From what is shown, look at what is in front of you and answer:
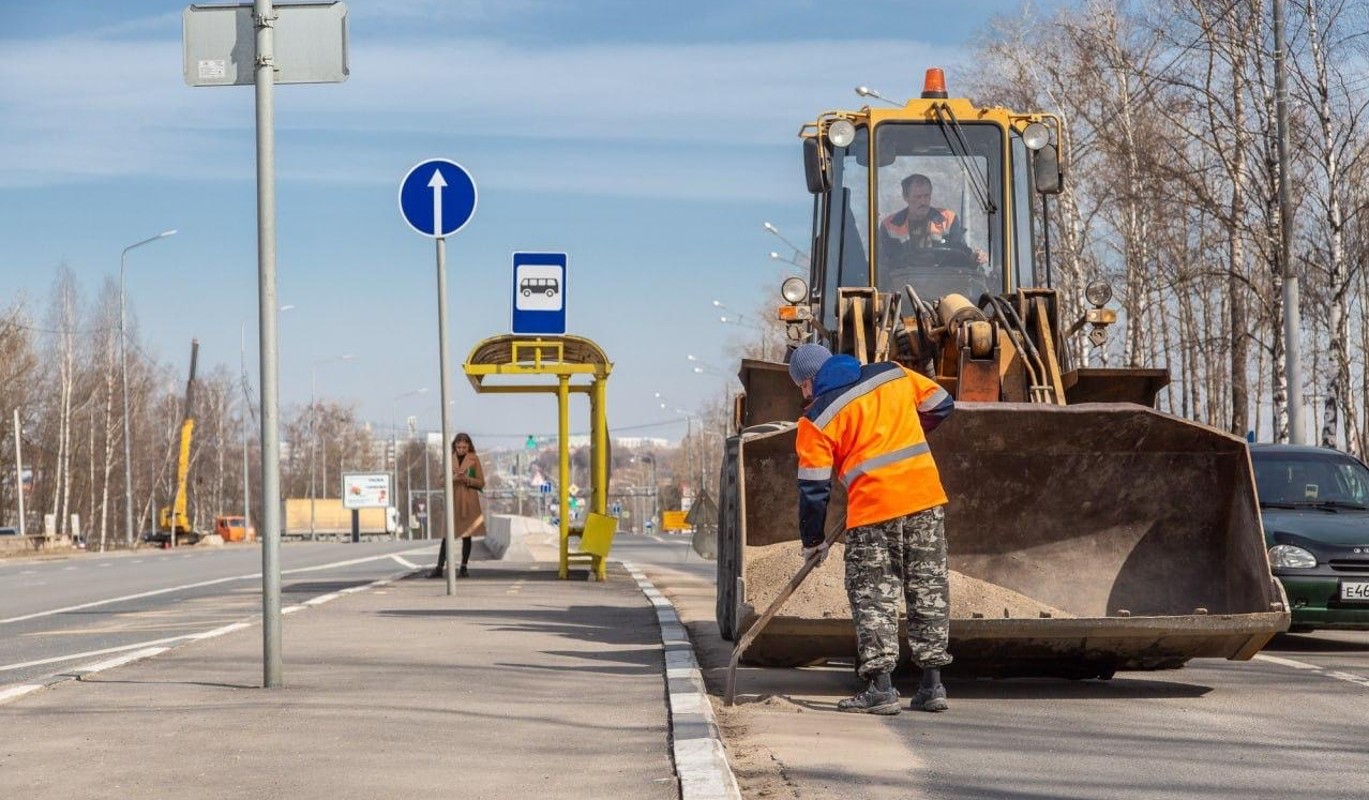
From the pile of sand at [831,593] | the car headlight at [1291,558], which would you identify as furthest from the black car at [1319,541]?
the pile of sand at [831,593]

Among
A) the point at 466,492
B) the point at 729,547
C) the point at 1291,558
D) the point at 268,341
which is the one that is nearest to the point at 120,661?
the point at 268,341

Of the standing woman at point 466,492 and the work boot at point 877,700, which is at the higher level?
the standing woman at point 466,492

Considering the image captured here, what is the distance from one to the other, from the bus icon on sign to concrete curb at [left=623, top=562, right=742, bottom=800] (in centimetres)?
884

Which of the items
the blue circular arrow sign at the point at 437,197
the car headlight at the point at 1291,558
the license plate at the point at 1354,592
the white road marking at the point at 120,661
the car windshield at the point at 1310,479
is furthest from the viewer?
the blue circular arrow sign at the point at 437,197

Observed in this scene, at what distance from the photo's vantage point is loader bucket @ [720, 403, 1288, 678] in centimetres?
916

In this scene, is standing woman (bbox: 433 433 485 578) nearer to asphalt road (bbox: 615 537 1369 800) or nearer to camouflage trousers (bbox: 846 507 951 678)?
asphalt road (bbox: 615 537 1369 800)

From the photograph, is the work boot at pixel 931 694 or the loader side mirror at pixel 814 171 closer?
the work boot at pixel 931 694

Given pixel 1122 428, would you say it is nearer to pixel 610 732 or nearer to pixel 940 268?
pixel 940 268

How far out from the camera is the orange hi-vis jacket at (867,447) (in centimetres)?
860

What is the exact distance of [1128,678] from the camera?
34.2 ft

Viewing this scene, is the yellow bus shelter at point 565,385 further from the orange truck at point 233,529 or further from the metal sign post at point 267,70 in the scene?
the orange truck at point 233,529

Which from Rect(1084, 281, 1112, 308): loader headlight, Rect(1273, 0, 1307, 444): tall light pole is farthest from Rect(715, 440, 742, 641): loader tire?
Rect(1273, 0, 1307, 444): tall light pole

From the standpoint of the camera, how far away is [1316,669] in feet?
36.4

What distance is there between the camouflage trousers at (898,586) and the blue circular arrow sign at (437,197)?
8.21 metres
